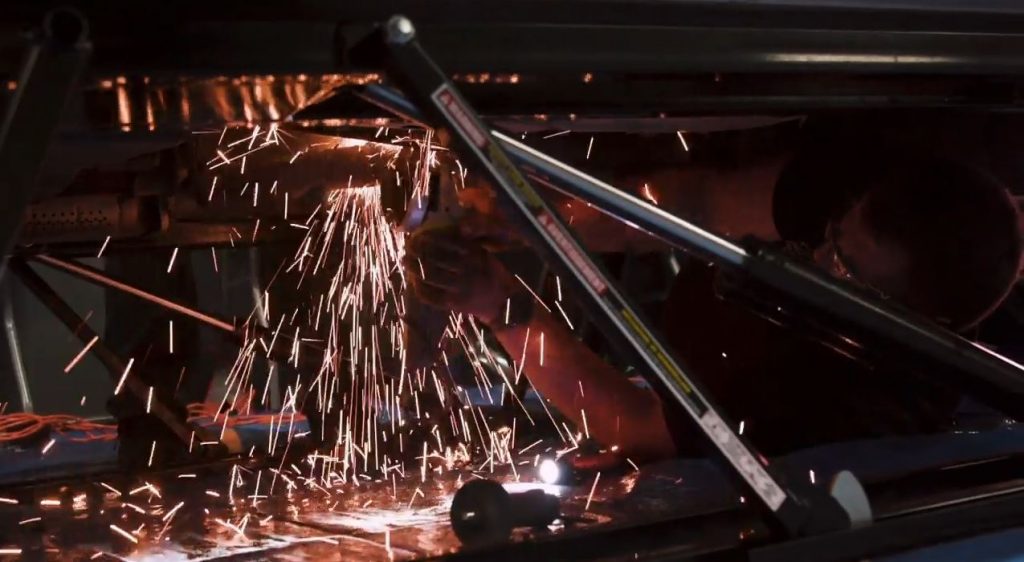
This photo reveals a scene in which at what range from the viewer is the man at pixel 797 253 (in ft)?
5.48

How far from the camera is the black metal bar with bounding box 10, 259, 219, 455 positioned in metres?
2.67

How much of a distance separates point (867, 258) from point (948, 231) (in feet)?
0.42

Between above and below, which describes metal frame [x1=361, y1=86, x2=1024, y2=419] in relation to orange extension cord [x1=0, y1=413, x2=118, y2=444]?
above

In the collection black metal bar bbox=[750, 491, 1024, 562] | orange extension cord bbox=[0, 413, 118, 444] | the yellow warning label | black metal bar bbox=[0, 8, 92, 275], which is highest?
black metal bar bbox=[0, 8, 92, 275]

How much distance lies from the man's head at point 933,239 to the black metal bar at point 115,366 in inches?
64.6

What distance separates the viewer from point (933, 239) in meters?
1.69

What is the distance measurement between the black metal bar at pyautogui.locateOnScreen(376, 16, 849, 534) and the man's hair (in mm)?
663

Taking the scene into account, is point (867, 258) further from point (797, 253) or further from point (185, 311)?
point (185, 311)

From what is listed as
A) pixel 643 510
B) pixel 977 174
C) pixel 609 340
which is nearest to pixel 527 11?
pixel 609 340

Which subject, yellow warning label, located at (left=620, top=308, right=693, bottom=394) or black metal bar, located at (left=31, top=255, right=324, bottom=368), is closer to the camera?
yellow warning label, located at (left=620, top=308, right=693, bottom=394)

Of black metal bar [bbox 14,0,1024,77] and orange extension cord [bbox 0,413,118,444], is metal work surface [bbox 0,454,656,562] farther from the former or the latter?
orange extension cord [bbox 0,413,118,444]

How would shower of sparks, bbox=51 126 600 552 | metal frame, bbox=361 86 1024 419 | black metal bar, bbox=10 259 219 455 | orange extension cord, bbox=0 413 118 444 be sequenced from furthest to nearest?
orange extension cord, bbox=0 413 118 444
black metal bar, bbox=10 259 219 455
shower of sparks, bbox=51 126 600 552
metal frame, bbox=361 86 1024 419

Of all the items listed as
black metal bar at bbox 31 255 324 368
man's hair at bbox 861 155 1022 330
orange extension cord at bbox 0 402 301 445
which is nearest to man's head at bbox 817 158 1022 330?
man's hair at bbox 861 155 1022 330

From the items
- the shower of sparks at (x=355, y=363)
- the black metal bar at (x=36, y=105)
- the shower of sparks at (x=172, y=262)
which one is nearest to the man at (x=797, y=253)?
the shower of sparks at (x=355, y=363)
